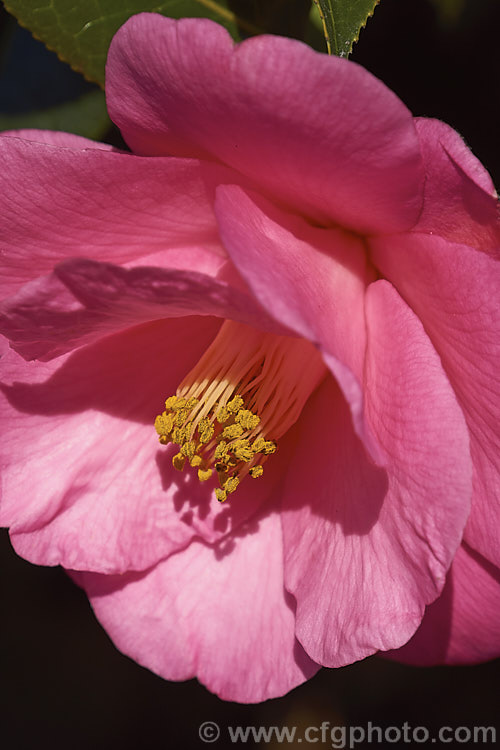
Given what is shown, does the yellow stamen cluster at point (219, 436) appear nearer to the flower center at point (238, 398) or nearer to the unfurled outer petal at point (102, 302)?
the flower center at point (238, 398)

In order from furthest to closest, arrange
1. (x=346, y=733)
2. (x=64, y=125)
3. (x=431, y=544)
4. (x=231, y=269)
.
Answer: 1. (x=346, y=733)
2. (x=64, y=125)
3. (x=231, y=269)
4. (x=431, y=544)

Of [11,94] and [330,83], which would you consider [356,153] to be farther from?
[11,94]

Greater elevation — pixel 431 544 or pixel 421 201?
pixel 421 201

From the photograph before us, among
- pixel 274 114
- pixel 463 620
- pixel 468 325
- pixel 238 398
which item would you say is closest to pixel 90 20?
pixel 274 114

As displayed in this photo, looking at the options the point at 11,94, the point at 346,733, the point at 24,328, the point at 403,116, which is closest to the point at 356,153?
the point at 403,116

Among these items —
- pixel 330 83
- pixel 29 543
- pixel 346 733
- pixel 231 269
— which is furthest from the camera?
pixel 346 733

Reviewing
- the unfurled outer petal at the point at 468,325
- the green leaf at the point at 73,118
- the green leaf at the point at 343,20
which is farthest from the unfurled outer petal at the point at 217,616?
the green leaf at the point at 73,118

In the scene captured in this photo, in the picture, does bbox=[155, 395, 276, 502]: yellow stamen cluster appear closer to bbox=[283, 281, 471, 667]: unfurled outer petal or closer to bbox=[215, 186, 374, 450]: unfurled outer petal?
bbox=[283, 281, 471, 667]: unfurled outer petal
